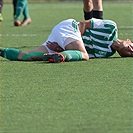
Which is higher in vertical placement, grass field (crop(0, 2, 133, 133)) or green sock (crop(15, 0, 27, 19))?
grass field (crop(0, 2, 133, 133))

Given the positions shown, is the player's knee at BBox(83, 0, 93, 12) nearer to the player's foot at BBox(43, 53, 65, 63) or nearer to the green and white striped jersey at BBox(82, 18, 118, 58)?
the green and white striped jersey at BBox(82, 18, 118, 58)

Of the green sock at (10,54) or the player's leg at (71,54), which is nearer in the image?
the player's leg at (71,54)

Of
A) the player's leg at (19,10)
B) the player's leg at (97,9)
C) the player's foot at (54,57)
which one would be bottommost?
the player's leg at (19,10)

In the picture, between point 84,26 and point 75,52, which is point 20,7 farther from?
point 75,52

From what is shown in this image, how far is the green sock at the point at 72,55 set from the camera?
6.22 metres

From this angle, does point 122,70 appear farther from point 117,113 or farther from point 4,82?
point 117,113

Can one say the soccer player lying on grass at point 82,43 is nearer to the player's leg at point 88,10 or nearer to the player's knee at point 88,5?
the player's leg at point 88,10

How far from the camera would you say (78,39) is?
20.7 feet

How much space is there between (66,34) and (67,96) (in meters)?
1.81

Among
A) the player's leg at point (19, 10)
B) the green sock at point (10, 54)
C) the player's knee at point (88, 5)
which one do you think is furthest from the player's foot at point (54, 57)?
the player's leg at point (19, 10)

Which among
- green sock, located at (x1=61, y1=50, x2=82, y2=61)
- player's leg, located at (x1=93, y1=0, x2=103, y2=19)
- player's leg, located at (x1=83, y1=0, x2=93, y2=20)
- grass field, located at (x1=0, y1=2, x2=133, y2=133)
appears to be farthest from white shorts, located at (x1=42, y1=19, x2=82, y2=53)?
player's leg, located at (x1=83, y1=0, x2=93, y2=20)

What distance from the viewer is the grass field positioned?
3840mm

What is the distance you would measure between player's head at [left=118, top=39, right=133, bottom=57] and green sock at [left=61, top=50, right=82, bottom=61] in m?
0.45

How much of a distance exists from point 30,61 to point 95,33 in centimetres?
68
